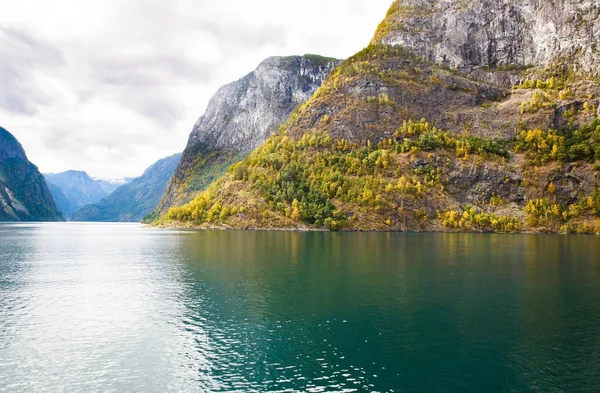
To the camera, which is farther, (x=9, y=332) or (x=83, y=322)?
(x=83, y=322)

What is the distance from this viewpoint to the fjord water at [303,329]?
3147 centimetres

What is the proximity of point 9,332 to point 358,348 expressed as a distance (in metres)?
35.5

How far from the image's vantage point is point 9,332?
4284 centimetres

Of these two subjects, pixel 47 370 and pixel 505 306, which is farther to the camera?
pixel 505 306

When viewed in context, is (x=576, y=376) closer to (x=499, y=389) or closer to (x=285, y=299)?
(x=499, y=389)

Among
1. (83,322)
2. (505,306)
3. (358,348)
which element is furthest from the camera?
(505,306)

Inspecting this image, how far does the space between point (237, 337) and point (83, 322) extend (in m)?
19.5

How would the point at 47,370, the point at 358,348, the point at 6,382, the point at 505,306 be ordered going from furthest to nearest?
the point at 505,306 < the point at 358,348 < the point at 47,370 < the point at 6,382

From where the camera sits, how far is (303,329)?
43.2 metres

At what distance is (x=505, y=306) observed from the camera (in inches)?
2031

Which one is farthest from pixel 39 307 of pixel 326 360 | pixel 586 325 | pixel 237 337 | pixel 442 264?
pixel 442 264

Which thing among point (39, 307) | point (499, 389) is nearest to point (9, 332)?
point (39, 307)

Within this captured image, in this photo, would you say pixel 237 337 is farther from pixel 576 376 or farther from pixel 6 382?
pixel 576 376

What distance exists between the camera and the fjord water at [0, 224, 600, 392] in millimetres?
31469
